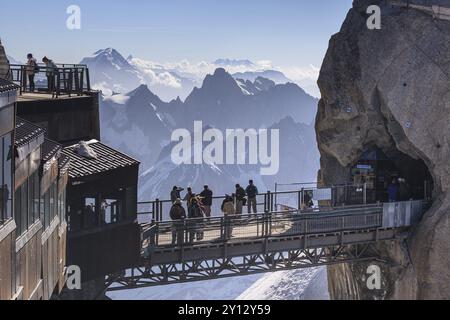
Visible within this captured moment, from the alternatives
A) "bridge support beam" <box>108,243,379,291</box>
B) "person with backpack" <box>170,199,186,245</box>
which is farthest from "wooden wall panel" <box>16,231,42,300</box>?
"person with backpack" <box>170,199,186,245</box>

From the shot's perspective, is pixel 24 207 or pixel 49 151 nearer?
pixel 24 207

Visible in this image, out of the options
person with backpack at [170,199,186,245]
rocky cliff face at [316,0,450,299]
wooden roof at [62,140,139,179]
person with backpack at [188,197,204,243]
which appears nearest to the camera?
wooden roof at [62,140,139,179]

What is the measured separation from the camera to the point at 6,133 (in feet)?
48.6

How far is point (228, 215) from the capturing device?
33.3m

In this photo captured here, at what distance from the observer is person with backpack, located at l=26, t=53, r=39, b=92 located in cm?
3440

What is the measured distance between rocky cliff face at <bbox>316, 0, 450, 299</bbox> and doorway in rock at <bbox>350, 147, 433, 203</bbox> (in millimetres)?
472

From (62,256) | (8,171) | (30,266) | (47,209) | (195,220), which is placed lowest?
(62,256)

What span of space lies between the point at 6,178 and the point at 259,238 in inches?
845

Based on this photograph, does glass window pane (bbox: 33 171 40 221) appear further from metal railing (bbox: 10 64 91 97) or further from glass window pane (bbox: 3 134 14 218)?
metal railing (bbox: 10 64 91 97)

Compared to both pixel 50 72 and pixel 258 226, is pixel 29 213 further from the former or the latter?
pixel 258 226

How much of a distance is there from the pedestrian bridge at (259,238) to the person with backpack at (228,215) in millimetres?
52

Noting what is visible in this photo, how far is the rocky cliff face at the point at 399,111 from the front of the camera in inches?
1631

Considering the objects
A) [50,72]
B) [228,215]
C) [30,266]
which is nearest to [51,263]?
[30,266]
